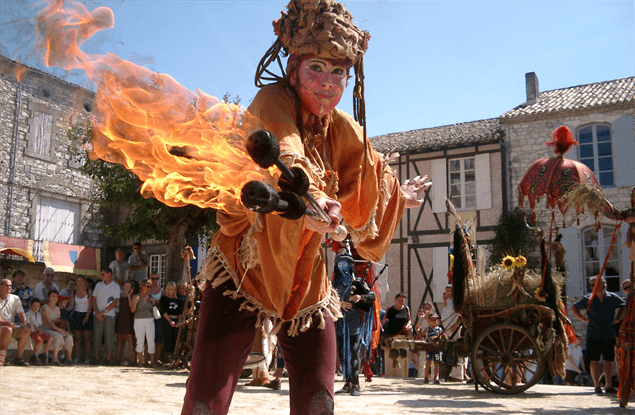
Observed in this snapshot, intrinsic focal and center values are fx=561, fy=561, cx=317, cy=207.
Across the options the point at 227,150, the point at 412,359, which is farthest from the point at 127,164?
the point at 412,359

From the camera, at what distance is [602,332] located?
8.09 m

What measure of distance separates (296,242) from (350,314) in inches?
Answer: 219

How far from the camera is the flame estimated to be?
6.97ft

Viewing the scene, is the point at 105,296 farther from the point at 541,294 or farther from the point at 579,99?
the point at 579,99

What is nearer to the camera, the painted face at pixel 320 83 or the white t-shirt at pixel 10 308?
the painted face at pixel 320 83

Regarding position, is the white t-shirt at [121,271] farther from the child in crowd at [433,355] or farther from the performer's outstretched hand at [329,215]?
the performer's outstretched hand at [329,215]

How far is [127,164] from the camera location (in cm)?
227

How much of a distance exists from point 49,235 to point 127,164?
955 inches

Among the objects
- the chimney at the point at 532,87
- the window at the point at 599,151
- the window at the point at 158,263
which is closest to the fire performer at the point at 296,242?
the window at the point at 599,151

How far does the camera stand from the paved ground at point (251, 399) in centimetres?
518

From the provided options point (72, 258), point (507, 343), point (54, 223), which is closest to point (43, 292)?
point (507, 343)

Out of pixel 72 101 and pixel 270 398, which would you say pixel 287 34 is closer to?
pixel 72 101

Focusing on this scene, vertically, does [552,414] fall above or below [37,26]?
below

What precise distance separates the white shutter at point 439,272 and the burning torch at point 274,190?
18.6m
